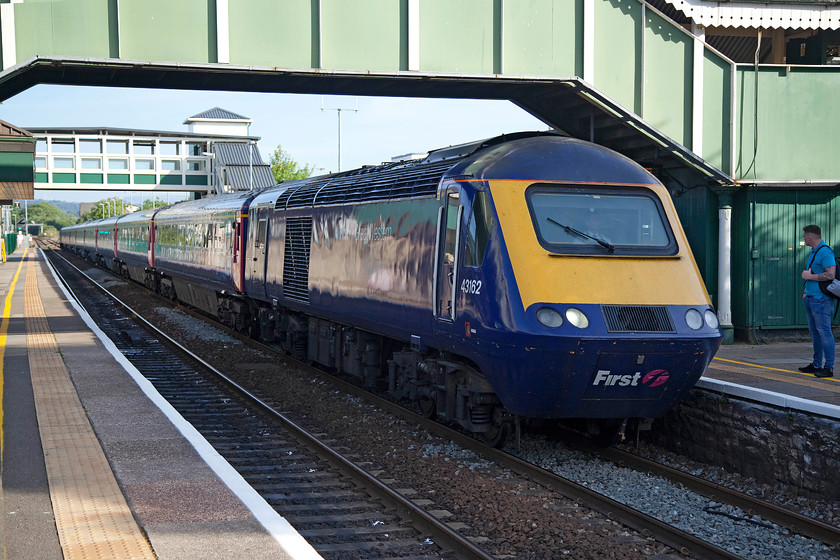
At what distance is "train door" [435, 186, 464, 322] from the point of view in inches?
343

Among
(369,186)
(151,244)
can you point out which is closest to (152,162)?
(151,244)

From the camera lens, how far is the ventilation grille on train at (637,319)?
25.5 feet

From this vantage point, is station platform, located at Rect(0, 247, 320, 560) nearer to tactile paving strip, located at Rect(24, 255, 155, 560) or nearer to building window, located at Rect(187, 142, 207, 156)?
tactile paving strip, located at Rect(24, 255, 155, 560)

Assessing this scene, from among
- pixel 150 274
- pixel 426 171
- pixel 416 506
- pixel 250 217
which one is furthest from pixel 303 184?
pixel 150 274

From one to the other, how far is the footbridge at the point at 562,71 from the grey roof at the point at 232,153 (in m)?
54.2

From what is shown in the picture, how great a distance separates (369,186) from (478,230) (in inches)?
142

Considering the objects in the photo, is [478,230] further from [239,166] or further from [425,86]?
[239,166]

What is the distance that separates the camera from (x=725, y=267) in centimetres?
1567

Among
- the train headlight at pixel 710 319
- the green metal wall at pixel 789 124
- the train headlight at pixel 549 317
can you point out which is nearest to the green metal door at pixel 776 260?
the green metal wall at pixel 789 124

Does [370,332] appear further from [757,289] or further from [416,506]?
[757,289]

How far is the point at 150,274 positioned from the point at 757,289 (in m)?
23.9

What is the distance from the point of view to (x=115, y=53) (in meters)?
14.0

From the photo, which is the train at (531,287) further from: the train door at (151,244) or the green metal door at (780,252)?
the train door at (151,244)

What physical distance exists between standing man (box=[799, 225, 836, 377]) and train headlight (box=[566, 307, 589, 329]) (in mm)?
4426
